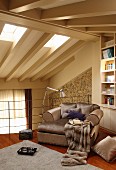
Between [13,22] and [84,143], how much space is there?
264 cm

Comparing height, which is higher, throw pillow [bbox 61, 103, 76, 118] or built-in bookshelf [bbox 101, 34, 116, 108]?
built-in bookshelf [bbox 101, 34, 116, 108]

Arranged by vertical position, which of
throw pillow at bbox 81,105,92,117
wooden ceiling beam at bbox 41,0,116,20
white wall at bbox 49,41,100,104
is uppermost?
wooden ceiling beam at bbox 41,0,116,20

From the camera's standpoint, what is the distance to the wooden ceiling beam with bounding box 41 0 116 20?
8.29ft

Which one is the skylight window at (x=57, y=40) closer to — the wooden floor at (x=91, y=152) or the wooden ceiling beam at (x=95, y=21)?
the wooden ceiling beam at (x=95, y=21)

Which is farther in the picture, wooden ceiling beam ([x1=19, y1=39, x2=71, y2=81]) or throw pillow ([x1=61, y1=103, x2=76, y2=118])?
wooden ceiling beam ([x1=19, y1=39, x2=71, y2=81])

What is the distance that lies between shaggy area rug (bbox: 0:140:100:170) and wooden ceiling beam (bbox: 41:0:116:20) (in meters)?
2.40

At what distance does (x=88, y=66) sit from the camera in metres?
5.68

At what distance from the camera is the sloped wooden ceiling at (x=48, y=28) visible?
276 cm

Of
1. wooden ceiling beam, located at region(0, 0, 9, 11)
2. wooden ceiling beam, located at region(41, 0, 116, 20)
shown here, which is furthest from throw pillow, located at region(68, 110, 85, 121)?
wooden ceiling beam, located at region(0, 0, 9, 11)

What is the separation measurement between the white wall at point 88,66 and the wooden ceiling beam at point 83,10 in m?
2.32

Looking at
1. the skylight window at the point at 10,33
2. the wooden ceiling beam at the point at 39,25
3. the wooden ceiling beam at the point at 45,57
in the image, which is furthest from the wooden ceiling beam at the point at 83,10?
the wooden ceiling beam at the point at 45,57

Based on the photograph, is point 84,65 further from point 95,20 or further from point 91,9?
point 91,9

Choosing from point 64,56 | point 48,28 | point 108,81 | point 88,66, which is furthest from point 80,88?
point 48,28

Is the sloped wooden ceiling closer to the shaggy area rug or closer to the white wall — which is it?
the white wall
